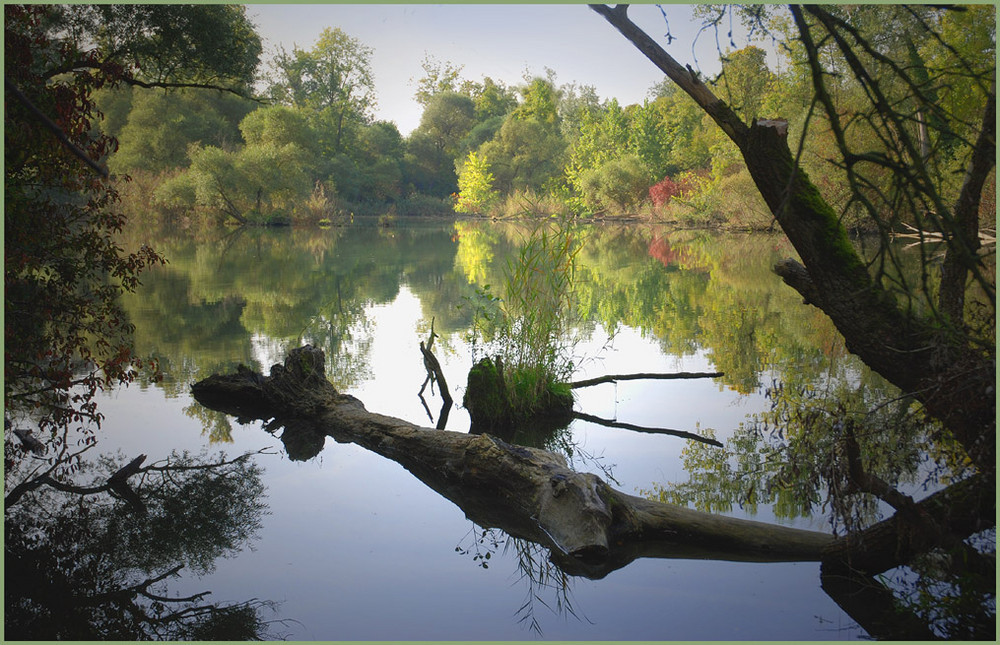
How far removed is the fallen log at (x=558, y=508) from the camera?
404 centimetres

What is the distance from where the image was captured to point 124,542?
14.1 feet

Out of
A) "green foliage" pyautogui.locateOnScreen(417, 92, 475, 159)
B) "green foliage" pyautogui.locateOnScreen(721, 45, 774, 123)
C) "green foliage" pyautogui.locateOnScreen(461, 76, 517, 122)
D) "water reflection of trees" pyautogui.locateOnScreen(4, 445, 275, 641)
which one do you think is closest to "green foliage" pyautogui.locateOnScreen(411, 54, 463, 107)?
"green foliage" pyautogui.locateOnScreen(417, 92, 475, 159)

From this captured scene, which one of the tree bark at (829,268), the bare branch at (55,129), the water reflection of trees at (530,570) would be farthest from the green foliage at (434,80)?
the bare branch at (55,129)

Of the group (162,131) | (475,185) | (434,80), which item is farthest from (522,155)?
(162,131)

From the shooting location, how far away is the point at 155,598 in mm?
3697

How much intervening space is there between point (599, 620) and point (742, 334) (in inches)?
288

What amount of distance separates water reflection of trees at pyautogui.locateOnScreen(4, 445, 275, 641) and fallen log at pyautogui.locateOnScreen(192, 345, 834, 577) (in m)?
1.11

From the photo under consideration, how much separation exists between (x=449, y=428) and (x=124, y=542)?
2.86 metres

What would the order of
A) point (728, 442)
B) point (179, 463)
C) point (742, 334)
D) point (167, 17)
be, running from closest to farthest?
point (179, 463), point (728, 442), point (742, 334), point (167, 17)

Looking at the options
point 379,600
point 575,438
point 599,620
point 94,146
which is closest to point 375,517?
point 379,600

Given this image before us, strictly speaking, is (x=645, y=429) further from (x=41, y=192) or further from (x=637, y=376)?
(x=41, y=192)

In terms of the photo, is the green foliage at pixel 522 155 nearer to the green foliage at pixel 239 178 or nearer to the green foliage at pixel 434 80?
the green foliage at pixel 434 80

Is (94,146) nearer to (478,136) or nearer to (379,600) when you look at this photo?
(379,600)

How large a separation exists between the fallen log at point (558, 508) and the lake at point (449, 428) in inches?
4.6
